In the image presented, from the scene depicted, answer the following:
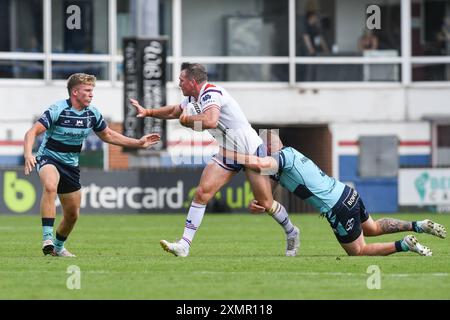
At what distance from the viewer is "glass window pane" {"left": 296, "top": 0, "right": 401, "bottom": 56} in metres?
37.1

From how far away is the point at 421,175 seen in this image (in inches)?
1292

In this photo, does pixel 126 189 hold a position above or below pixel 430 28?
below

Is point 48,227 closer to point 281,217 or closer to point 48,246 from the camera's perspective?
point 48,246

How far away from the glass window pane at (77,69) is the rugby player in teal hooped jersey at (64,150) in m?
19.6

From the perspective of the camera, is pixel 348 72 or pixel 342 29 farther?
pixel 342 29

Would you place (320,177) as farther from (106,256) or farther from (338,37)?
(338,37)

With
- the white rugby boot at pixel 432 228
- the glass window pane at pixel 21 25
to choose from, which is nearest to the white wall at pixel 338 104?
the glass window pane at pixel 21 25

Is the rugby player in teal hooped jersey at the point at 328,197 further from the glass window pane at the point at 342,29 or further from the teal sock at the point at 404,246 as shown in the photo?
the glass window pane at the point at 342,29

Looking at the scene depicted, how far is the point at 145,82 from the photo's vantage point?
32250 mm

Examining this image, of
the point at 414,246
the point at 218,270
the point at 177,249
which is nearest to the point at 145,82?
the point at 177,249

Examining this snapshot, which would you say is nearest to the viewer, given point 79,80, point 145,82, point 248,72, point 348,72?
point 79,80

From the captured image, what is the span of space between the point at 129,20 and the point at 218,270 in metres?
23.5
